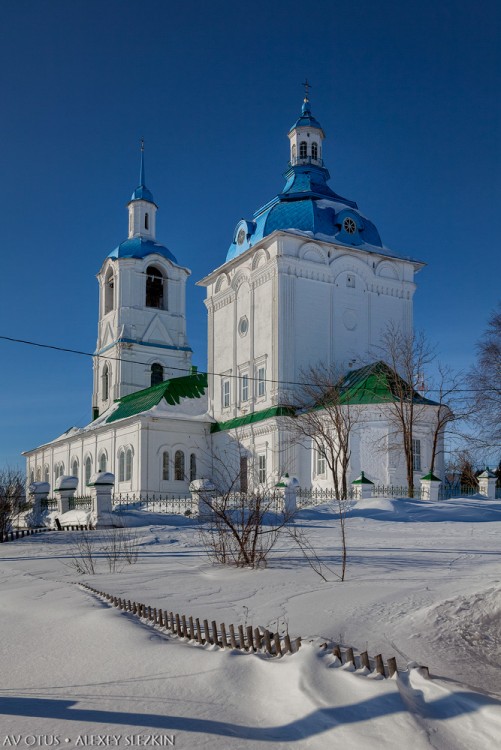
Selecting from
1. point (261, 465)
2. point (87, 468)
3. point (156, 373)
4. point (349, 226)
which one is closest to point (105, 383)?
point (156, 373)

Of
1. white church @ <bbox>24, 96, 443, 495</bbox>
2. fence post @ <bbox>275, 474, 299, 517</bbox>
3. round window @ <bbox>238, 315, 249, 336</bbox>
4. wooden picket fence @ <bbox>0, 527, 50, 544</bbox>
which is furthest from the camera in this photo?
round window @ <bbox>238, 315, 249, 336</bbox>

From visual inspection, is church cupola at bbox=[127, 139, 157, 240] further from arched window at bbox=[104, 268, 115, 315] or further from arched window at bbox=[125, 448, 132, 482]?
arched window at bbox=[125, 448, 132, 482]

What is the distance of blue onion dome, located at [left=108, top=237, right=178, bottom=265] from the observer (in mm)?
45688

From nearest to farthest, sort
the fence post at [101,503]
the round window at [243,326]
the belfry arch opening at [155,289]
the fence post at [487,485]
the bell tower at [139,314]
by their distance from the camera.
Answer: the fence post at [101,503] → the fence post at [487,485] → the round window at [243,326] → the bell tower at [139,314] → the belfry arch opening at [155,289]

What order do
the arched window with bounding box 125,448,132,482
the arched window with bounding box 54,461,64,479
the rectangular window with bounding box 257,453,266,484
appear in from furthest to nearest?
the arched window with bounding box 54,461,64,479 < the arched window with bounding box 125,448,132,482 < the rectangular window with bounding box 257,453,266,484

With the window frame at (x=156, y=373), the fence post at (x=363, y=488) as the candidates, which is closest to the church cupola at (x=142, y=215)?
the window frame at (x=156, y=373)

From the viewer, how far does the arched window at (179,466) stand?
3416 cm

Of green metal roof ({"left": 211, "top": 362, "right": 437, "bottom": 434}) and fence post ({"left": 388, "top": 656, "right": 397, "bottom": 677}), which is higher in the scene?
green metal roof ({"left": 211, "top": 362, "right": 437, "bottom": 434})

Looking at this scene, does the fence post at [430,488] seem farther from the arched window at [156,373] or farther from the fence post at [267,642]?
the arched window at [156,373]

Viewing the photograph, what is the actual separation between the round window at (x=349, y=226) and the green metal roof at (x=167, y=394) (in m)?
9.14

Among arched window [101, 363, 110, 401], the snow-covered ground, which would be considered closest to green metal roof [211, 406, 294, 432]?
arched window [101, 363, 110, 401]

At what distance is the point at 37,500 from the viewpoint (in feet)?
89.8

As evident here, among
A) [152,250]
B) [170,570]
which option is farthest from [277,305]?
[170,570]

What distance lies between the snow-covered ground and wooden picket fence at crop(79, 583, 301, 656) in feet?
0.44
